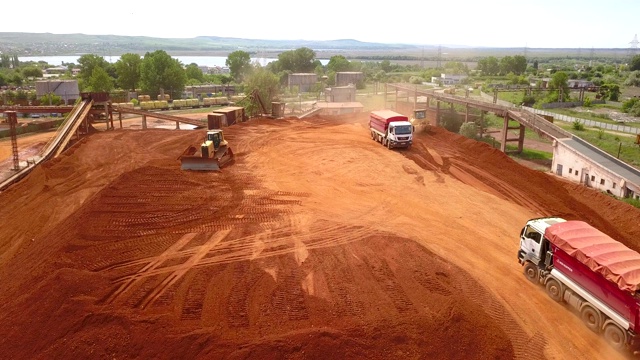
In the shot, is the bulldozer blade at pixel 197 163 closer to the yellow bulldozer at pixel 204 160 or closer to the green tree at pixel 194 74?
the yellow bulldozer at pixel 204 160

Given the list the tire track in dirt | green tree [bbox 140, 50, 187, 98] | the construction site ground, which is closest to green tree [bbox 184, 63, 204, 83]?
green tree [bbox 140, 50, 187, 98]

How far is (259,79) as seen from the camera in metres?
68.3

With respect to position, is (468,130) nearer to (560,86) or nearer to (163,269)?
(163,269)

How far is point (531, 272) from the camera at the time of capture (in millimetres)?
18219

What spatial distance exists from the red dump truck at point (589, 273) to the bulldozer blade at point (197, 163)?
20449 mm

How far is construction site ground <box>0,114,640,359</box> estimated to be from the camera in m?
13.6

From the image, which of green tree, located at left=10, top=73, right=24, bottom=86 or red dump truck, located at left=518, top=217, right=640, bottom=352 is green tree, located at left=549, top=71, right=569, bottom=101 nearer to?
red dump truck, located at left=518, top=217, right=640, bottom=352

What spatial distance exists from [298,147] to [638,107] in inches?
2408

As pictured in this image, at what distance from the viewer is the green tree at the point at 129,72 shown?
320 ft

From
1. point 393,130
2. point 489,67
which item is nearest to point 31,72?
point 393,130

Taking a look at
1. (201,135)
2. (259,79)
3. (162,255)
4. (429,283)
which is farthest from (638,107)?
(162,255)

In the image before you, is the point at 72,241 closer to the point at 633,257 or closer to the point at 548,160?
the point at 633,257

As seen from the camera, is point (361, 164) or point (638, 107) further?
point (638, 107)

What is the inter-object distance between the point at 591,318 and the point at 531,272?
125 inches
